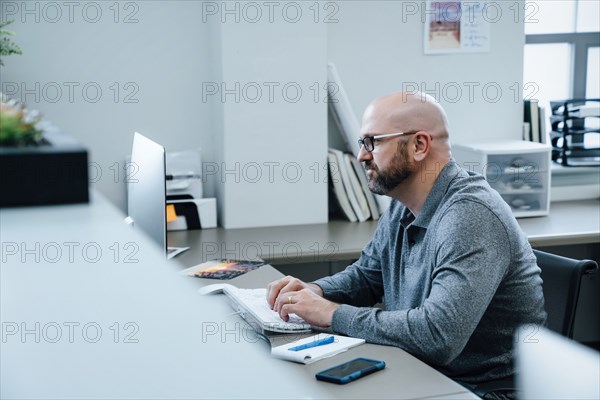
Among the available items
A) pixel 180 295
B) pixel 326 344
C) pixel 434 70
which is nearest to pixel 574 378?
pixel 180 295

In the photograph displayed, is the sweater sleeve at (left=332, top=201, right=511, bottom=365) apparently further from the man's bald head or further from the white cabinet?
the white cabinet

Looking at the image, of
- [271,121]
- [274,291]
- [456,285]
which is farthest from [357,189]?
[456,285]

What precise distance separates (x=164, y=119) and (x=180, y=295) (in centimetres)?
286

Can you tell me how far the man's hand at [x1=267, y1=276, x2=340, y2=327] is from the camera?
6.11 ft

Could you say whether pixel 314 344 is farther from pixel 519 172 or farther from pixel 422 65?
pixel 422 65

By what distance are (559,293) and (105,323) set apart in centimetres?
170

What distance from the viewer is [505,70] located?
363 centimetres

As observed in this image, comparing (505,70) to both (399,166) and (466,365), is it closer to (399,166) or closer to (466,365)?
(399,166)

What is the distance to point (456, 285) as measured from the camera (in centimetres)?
175

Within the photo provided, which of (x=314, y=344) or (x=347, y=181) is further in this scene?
(x=347, y=181)

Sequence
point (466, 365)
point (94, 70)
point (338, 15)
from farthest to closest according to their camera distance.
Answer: point (338, 15) → point (94, 70) → point (466, 365)

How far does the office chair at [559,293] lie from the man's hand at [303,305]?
373 millimetres

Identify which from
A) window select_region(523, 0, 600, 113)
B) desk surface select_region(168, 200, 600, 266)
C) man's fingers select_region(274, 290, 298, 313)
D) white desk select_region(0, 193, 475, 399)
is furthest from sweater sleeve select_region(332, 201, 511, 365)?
window select_region(523, 0, 600, 113)

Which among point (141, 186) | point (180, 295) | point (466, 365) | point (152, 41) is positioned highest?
point (152, 41)
